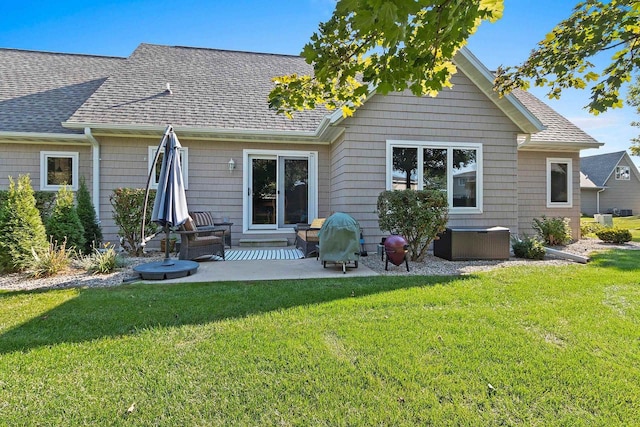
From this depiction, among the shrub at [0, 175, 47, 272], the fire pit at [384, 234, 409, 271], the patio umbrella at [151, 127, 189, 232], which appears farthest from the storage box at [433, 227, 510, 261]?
the shrub at [0, 175, 47, 272]

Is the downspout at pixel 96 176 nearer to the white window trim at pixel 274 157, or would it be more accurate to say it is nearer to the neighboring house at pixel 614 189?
the white window trim at pixel 274 157

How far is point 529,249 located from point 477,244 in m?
1.18

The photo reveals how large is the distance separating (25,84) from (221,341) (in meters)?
12.3

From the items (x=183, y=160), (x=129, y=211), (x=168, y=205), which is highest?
(x=183, y=160)

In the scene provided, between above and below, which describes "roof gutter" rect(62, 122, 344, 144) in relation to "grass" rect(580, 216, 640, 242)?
above

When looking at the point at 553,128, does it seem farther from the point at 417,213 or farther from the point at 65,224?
the point at 65,224

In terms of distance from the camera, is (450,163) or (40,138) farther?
(40,138)

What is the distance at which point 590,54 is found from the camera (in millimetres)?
2725

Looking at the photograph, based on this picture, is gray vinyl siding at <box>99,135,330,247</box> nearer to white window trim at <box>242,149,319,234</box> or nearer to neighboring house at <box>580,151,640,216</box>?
white window trim at <box>242,149,319,234</box>

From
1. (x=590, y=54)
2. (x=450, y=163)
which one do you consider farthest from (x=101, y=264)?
(x=450, y=163)

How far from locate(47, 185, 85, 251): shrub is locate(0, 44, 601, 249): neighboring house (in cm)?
173

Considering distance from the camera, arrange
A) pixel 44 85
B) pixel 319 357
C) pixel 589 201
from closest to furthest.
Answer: pixel 319 357
pixel 44 85
pixel 589 201

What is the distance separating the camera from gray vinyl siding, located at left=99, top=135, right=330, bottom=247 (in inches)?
327

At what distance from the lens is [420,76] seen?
234 centimetres
